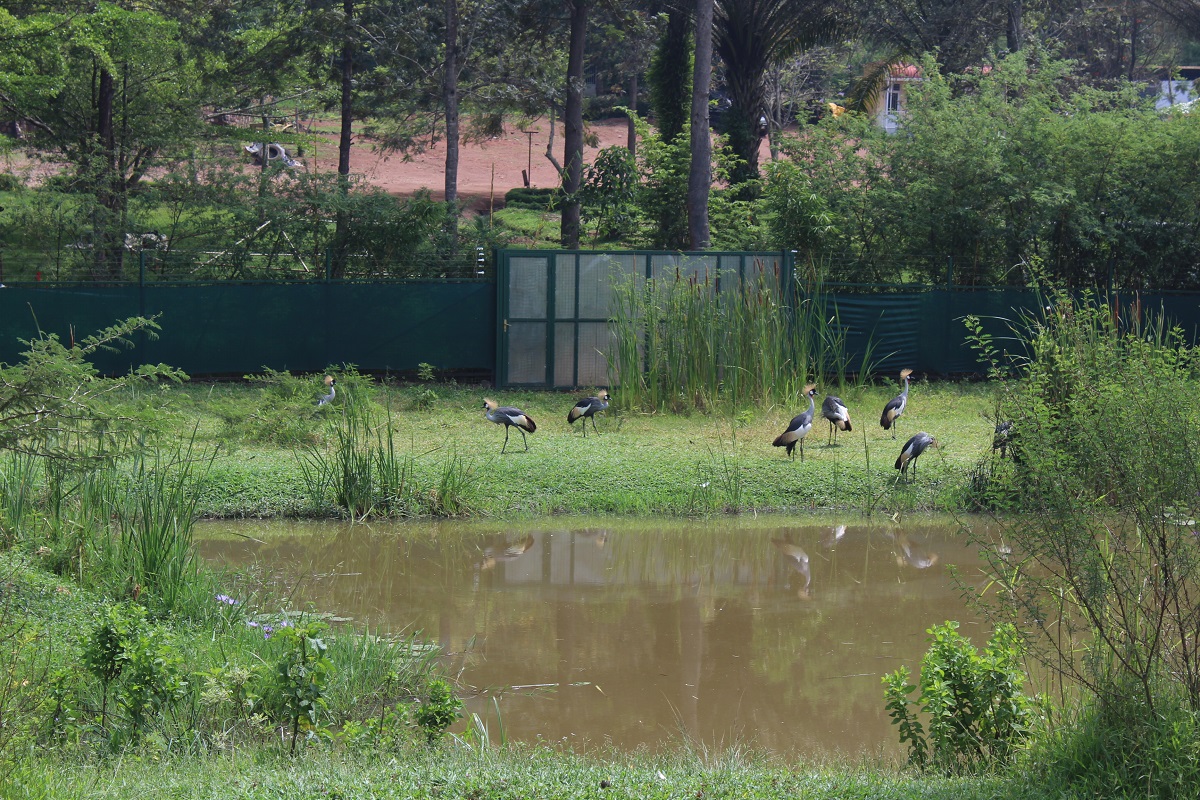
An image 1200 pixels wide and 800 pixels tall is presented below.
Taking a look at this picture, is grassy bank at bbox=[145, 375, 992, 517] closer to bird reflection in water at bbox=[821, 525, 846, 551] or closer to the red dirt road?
bird reflection in water at bbox=[821, 525, 846, 551]

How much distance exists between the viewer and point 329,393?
13344 millimetres

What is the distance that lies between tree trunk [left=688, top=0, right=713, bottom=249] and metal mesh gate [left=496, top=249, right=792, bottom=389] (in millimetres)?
3114

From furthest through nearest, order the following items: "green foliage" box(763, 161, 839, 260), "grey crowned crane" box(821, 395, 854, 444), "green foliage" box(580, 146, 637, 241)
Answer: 1. "green foliage" box(580, 146, 637, 241)
2. "green foliage" box(763, 161, 839, 260)
3. "grey crowned crane" box(821, 395, 854, 444)

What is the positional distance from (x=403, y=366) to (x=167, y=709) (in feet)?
37.1

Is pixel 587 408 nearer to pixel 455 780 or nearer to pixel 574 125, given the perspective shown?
pixel 455 780

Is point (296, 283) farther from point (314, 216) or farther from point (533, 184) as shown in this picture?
point (533, 184)

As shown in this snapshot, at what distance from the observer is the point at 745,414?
44.4 feet

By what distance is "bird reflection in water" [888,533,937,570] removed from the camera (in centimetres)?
938

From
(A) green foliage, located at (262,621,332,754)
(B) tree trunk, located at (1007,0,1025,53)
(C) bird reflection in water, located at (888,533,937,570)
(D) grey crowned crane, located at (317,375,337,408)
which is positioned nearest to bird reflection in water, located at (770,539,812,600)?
(C) bird reflection in water, located at (888,533,937,570)

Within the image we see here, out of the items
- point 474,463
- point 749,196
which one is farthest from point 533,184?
point 474,463

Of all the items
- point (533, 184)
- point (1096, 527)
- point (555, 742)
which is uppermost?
point (533, 184)

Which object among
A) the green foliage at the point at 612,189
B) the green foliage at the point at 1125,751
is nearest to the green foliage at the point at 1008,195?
the green foliage at the point at 612,189

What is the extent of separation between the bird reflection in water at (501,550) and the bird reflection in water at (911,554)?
2902 millimetres

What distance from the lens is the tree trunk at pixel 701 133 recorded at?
18.5 metres
